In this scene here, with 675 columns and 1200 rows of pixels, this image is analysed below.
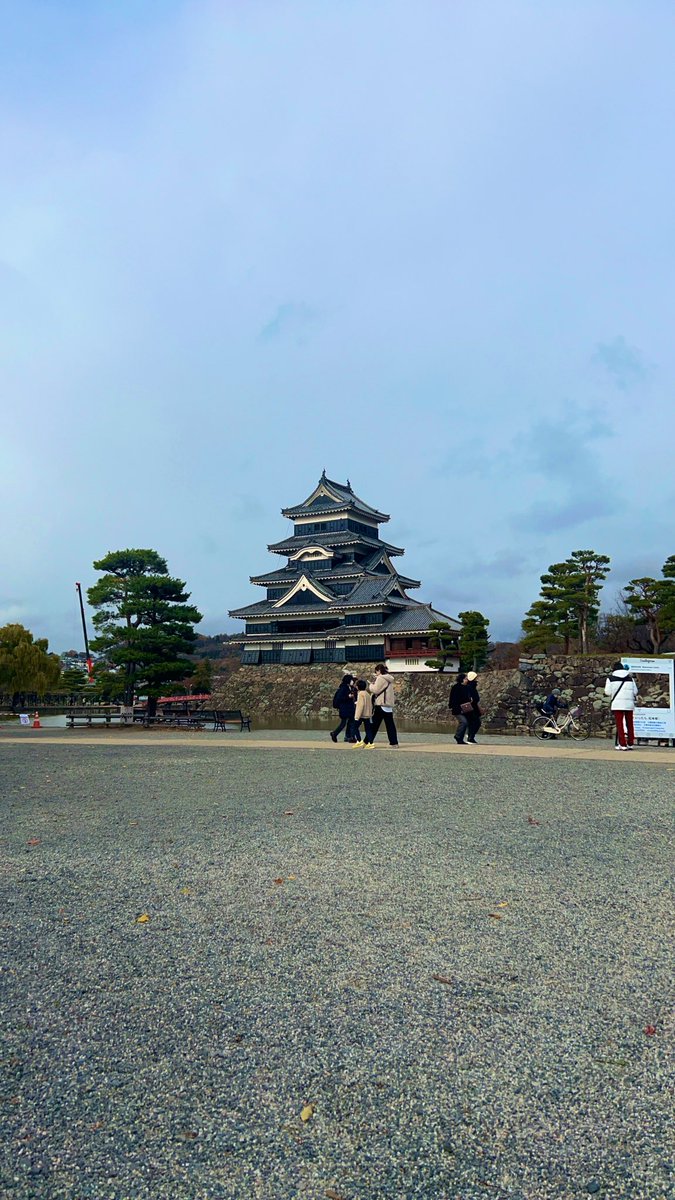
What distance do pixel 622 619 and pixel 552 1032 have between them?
36.0 metres

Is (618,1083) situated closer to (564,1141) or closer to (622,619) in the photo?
(564,1141)

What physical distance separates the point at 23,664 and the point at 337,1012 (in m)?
37.2

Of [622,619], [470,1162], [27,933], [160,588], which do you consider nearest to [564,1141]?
[470,1162]

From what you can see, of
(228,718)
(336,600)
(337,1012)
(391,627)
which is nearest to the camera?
(337,1012)

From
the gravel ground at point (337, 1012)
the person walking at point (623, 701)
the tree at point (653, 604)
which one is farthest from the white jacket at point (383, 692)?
the tree at point (653, 604)

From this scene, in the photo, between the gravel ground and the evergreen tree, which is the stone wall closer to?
the evergreen tree

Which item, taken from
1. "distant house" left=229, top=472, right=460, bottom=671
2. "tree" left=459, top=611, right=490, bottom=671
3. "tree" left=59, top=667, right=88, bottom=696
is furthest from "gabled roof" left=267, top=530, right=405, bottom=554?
"tree" left=59, top=667, right=88, bottom=696

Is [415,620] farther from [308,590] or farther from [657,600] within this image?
[657,600]

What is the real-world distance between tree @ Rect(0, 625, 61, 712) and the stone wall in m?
11.0

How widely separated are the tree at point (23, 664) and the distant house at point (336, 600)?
13721mm

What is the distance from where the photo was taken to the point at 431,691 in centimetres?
4028

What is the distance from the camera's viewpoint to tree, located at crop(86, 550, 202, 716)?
27688mm

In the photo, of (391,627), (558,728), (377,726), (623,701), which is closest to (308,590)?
(391,627)

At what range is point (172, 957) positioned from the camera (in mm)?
3592
